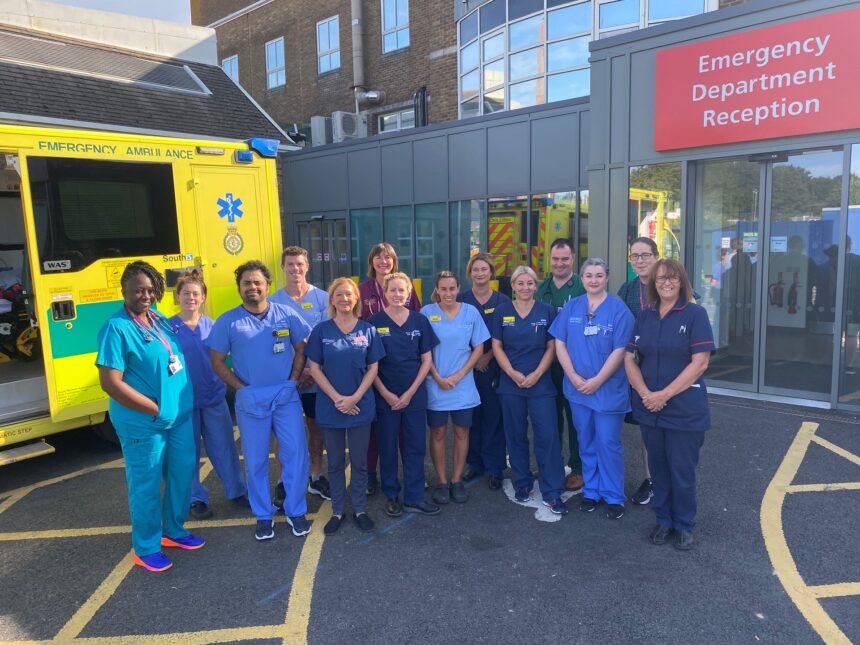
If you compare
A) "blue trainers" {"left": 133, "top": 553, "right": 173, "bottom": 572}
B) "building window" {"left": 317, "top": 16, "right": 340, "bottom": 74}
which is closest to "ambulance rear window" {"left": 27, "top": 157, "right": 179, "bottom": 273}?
"blue trainers" {"left": 133, "top": 553, "right": 173, "bottom": 572}

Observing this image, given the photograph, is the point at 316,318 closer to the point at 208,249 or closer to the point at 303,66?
the point at 208,249

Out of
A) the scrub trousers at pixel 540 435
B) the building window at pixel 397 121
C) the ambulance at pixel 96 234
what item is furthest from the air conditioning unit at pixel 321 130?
the scrub trousers at pixel 540 435

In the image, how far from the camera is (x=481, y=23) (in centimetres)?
1405

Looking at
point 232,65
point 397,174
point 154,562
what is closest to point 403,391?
point 154,562

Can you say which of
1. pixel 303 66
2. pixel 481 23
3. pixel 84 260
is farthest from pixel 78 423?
pixel 303 66

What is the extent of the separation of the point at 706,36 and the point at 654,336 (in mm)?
4737

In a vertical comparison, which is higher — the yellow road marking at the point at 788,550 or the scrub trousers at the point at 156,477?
the scrub trousers at the point at 156,477

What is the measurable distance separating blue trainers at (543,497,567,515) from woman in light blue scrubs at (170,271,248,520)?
7.34 feet

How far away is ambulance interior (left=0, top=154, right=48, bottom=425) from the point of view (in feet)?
16.9

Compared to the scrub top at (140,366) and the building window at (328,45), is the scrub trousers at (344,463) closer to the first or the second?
the scrub top at (140,366)

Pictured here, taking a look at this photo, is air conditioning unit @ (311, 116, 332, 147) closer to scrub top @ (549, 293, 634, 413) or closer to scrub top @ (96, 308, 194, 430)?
scrub top @ (549, 293, 634, 413)

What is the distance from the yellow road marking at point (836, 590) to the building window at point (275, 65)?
2084cm

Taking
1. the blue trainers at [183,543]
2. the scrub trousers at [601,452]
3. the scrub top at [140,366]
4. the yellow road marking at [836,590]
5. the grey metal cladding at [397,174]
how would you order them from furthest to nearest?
the grey metal cladding at [397,174] < the scrub trousers at [601,452] < the blue trainers at [183,543] < the scrub top at [140,366] < the yellow road marking at [836,590]

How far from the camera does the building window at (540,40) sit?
11.6 metres
